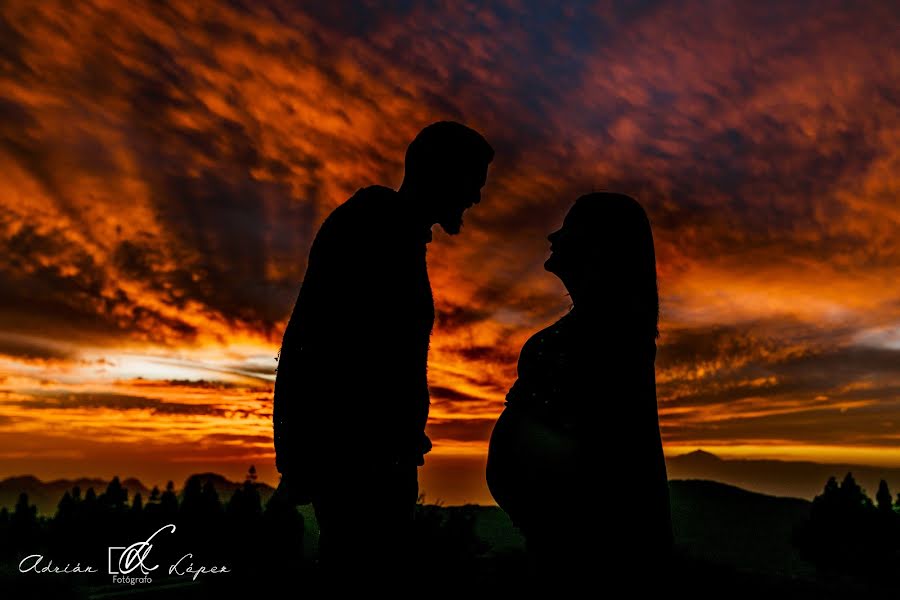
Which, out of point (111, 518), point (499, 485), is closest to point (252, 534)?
point (111, 518)

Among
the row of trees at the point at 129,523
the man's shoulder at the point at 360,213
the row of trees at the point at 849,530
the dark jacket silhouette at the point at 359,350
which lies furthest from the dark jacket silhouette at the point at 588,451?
the row of trees at the point at 849,530

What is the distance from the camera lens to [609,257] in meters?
A: 2.86

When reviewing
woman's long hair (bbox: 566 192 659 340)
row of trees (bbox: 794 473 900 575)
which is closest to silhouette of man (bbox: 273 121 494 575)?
woman's long hair (bbox: 566 192 659 340)

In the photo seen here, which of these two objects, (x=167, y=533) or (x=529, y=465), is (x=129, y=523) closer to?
(x=167, y=533)

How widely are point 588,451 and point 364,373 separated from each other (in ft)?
6.83

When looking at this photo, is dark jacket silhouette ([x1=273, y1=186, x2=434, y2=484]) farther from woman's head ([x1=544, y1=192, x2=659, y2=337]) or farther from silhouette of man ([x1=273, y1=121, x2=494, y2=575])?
woman's head ([x1=544, y1=192, x2=659, y2=337])

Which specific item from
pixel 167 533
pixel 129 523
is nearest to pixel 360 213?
pixel 167 533

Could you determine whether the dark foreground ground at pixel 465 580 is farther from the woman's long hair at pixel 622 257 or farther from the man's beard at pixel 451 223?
the man's beard at pixel 451 223

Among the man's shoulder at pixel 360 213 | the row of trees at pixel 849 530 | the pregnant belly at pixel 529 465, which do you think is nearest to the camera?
the pregnant belly at pixel 529 465

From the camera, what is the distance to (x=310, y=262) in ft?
15.8

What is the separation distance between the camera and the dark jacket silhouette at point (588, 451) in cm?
254

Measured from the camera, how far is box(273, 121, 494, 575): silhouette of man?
4.29m

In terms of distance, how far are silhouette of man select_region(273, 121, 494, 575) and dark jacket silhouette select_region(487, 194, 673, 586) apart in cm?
174

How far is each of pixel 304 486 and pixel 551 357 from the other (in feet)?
7.90
